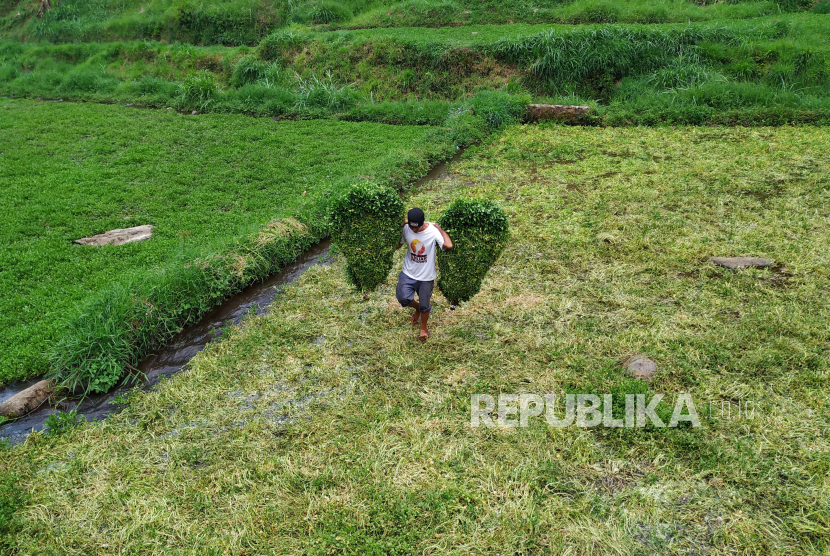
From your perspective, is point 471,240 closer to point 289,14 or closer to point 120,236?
point 120,236

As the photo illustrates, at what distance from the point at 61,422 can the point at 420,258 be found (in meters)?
3.89

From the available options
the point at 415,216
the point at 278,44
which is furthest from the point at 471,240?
the point at 278,44

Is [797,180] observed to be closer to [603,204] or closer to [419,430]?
[603,204]

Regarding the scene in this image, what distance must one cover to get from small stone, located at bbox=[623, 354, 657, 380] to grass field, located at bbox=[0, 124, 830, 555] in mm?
96

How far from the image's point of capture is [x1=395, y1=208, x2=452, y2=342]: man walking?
566cm

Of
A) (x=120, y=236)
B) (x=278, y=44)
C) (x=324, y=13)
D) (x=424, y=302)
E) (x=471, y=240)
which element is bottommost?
(x=120, y=236)

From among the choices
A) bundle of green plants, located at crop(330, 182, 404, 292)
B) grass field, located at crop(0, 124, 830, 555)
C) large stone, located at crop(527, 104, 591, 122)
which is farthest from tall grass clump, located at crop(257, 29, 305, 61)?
bundle of green plants, located at crop(330, 182, 404, 292)

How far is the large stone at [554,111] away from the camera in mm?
14055

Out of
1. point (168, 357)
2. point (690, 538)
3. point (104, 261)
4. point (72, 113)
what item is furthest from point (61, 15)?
point (690, 538)

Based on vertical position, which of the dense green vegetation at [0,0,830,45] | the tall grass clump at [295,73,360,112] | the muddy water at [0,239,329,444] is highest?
the dense green vegetation at [0,0,830,45]

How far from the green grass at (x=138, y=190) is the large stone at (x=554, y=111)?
3.28m

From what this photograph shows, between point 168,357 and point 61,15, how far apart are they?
32551 mm

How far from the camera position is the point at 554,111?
1420 cm

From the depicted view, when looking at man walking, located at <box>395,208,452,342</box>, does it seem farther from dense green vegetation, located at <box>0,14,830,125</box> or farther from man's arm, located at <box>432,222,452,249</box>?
dense green vegetation, located at <box>0,14,830,125</box>
